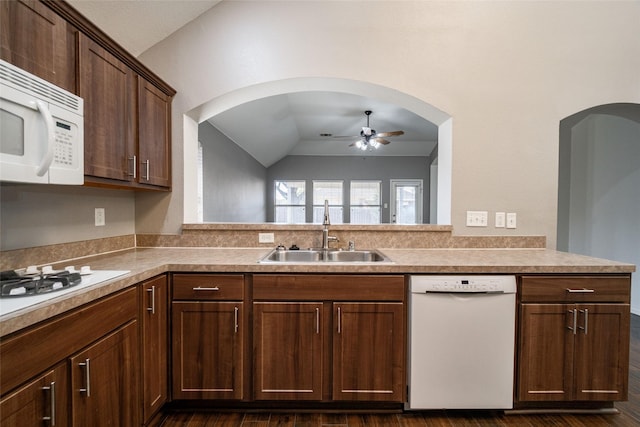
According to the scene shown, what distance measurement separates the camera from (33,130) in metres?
1.09

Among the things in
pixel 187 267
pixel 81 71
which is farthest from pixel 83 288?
pixel 81 71

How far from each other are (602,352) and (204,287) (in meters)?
2.26

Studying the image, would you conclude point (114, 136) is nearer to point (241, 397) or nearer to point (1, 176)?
point (1, 176)

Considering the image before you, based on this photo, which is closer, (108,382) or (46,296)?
(46,296)

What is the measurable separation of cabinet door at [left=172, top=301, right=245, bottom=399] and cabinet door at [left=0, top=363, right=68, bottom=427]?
0.67 metres

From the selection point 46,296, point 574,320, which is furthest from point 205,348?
point 574,320

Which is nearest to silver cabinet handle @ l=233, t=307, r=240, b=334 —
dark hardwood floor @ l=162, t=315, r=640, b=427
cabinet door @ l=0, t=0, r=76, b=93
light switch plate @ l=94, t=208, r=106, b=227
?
dark hardwood floor @ l=162, t=315, r=640, b=427

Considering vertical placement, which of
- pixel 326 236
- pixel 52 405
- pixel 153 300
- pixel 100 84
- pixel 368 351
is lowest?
pixel 368 351

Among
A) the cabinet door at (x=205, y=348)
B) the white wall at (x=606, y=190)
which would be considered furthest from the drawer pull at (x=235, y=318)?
the white wall at (x=606, y=190)

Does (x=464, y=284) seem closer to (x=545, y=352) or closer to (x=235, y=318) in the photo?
(x=545, y=352)

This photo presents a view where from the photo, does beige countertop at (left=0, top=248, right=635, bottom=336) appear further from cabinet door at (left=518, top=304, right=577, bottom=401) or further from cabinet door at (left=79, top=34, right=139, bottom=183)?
cabinet door at (left=79, top=34, right=139, bottom=183)

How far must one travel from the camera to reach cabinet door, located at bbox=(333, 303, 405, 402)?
1.74 meters

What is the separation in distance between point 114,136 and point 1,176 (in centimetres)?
74

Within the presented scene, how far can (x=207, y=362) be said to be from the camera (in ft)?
5.72
